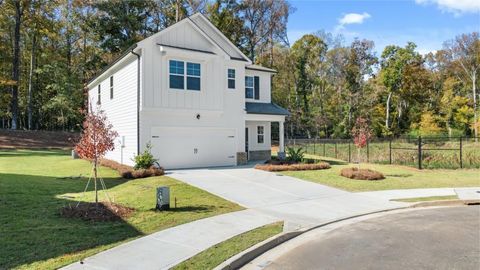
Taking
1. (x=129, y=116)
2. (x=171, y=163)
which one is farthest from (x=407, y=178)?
(x=129, y=116)

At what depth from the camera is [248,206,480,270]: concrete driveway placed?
5.72m

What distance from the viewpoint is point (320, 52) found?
5209 centimetres

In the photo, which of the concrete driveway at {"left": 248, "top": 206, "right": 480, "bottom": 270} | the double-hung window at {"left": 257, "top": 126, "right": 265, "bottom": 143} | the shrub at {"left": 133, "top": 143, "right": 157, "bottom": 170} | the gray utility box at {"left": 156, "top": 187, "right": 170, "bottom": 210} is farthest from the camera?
the double-hung window at {"left": 257, "top": 126, "right": 265, "bottom": 143}

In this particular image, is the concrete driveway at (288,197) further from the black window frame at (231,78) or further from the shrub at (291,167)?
the black window frame at (231,78)

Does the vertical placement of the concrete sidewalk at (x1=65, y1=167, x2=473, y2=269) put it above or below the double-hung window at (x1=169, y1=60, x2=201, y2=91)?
below

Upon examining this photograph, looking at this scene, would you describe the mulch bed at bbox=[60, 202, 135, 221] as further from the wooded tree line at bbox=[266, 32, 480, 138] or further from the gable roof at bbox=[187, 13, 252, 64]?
the wooded tree line at bbox=[266, 32, 480, 138]

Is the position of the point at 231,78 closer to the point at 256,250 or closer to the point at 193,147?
the point at 193,147

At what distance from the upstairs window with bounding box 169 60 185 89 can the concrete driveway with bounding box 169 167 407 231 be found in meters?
4.66

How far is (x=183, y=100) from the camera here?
18.3 meters

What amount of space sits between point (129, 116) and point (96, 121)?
9.85 meters

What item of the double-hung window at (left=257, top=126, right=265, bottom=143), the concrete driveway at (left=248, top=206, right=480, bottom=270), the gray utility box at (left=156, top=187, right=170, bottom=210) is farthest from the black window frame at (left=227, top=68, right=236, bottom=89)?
the concrete driveway at (left=248, top=206, right=480, bottom=270)

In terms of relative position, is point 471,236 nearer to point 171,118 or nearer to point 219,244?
point 219,244

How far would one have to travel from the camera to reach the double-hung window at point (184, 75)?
18.1 metres

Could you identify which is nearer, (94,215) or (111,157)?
(94,215)
